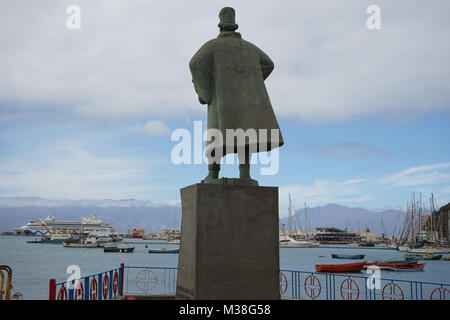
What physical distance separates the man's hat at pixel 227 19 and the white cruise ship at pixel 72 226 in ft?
476

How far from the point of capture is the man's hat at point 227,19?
26.7 ft

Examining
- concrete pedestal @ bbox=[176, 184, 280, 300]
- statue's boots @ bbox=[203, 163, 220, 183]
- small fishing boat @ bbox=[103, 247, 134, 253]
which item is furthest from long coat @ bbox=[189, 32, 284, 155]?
small fishing boat @ bbox=[103, 247, 134, 253]

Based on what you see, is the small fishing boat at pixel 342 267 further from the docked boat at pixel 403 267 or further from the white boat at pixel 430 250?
the white boat at pixel 430 250

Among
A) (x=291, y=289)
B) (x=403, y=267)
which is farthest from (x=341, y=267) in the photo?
(x=291, y=289)

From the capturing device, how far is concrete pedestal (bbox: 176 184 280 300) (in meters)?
6.72

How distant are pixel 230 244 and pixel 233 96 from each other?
2567 mm

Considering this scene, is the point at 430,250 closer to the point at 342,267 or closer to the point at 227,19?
the point at 342,267

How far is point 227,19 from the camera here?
815 cm

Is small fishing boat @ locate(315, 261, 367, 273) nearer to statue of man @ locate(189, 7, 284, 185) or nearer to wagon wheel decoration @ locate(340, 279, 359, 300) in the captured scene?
wagon wheel decoration @ locate(340, 279, 359, 300)

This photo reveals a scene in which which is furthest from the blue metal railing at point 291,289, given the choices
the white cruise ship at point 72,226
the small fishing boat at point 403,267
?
the white cruise ship at point 72,226

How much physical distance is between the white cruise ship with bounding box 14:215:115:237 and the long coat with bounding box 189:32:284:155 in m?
145

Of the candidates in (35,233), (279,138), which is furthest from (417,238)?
(35,233)

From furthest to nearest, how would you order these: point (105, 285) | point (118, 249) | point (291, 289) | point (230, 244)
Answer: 1. point (118, 249)
2. point (291, 289)
3. point (105, 285)
4. point (230, 244)
